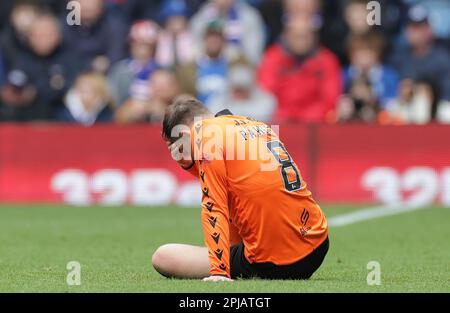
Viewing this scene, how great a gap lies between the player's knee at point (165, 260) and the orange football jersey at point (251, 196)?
547mm

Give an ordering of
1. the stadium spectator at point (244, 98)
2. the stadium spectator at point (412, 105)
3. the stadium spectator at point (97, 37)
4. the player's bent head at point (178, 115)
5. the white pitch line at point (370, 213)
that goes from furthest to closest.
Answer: the stadium spectator at point (97, 37)
the stadium spectator at point (412, 105)
the stadium spectator at point (244, 98)
the white pitch line at point (370, 213)
the player's bent head at point (178, 115)

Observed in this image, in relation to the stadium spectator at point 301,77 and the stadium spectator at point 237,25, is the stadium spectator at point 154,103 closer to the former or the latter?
the stadium spectator at point 237,25

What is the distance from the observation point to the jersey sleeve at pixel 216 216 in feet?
26.0

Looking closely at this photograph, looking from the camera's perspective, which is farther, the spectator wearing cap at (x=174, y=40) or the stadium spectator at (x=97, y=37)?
the stadium spectator at (x=97, y=37)

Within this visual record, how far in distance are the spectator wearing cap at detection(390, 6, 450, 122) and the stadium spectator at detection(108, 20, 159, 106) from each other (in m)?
3.80

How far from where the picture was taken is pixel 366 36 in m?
18.4

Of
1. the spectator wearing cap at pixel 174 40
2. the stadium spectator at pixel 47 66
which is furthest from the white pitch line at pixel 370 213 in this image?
the stadium spectator at pixel 47 66

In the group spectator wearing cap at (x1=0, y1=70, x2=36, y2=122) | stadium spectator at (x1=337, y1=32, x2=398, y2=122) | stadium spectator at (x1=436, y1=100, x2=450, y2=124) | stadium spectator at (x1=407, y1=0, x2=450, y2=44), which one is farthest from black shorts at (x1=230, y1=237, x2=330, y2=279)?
stadium spectator at (x1=407, y1=0, x2=450, y2=44)

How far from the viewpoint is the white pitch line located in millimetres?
14712

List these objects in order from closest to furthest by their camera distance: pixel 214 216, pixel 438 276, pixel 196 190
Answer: pixel 214 216 < pixel 438 276 < pixel 196 190

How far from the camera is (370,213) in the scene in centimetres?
1587

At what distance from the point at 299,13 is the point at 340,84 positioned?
Answer: 133 cm
